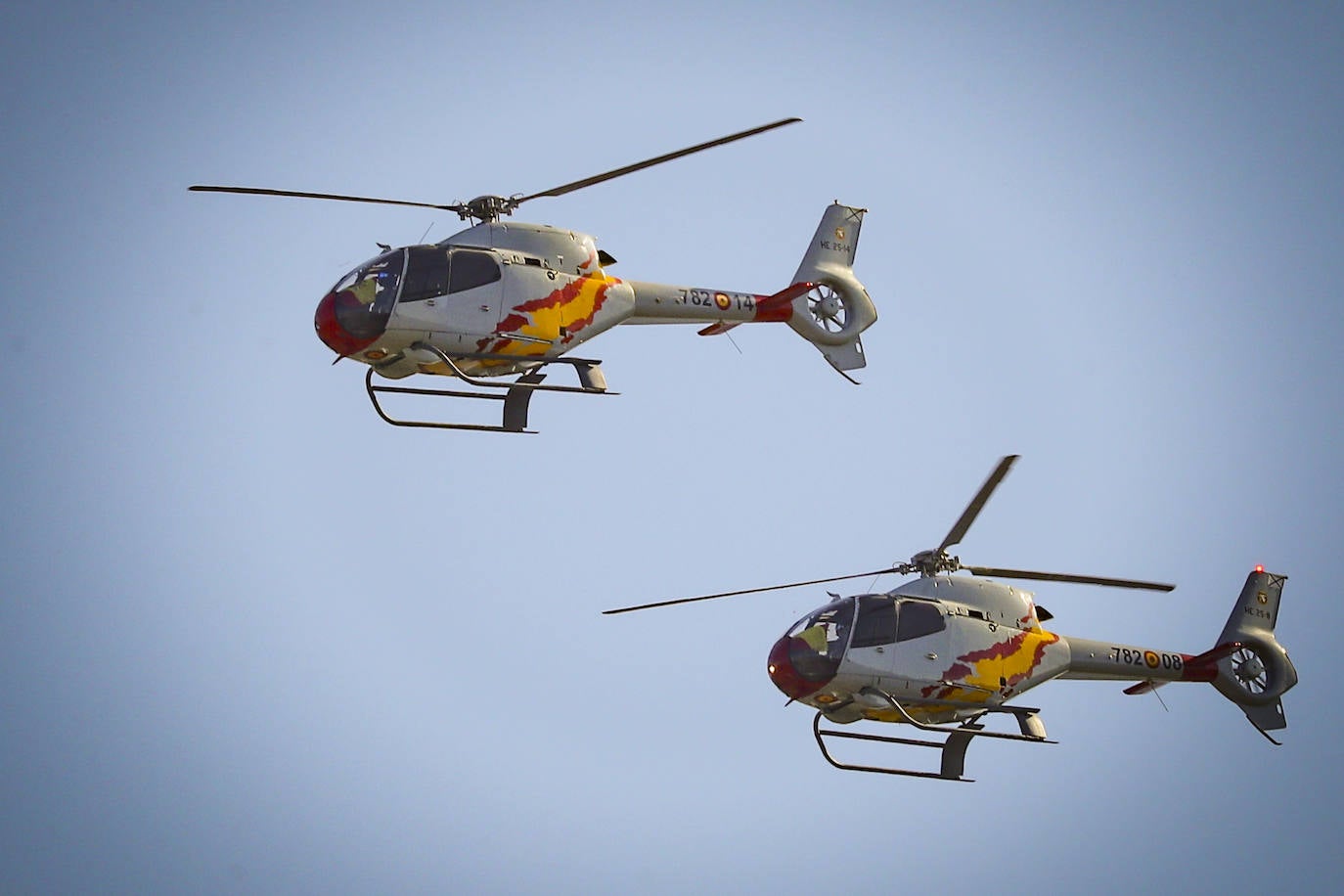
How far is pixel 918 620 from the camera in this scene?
24594 mm

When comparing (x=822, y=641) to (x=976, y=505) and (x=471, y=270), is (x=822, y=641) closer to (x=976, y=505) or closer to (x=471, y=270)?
(x=976, y=505)

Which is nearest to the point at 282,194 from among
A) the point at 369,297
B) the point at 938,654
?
the point at 369,297

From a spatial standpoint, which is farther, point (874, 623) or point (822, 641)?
point (874, 623)

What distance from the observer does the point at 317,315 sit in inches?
904

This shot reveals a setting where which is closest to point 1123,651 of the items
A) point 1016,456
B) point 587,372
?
point 1016,456

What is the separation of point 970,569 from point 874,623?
6.28 ft

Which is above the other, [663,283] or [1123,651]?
[663,283]

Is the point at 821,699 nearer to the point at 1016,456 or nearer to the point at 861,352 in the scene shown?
the point at 1016,456

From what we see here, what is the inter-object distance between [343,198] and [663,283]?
501cm

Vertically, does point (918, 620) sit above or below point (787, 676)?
above

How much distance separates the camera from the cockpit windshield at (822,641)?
24078 mm

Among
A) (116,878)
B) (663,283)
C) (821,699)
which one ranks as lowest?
(116,878)

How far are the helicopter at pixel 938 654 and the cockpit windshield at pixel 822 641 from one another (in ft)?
0.04

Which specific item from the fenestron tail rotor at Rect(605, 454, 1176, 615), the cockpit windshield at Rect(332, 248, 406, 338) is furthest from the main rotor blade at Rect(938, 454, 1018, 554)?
the cockpit windshield at Rect(332, 248, 406, 338)
